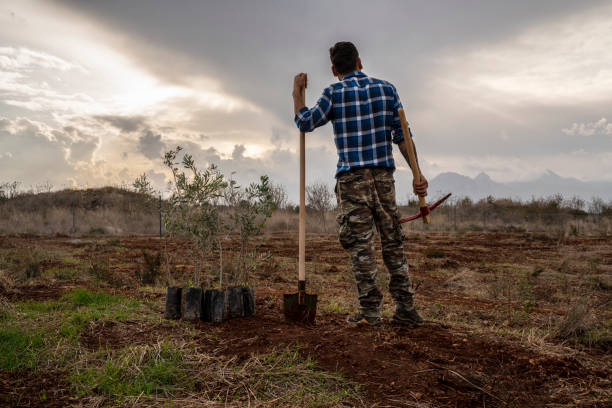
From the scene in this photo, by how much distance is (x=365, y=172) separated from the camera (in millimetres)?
3490

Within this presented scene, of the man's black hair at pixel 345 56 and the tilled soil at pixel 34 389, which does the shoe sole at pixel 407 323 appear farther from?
the tilled soil at pixel 34 389

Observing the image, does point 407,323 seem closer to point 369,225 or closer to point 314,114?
point 369,225

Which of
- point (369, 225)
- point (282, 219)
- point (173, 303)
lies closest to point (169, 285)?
point (173, 303)

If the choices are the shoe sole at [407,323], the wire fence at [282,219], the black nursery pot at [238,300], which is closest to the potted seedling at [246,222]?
the black nursery pot at [238,300]

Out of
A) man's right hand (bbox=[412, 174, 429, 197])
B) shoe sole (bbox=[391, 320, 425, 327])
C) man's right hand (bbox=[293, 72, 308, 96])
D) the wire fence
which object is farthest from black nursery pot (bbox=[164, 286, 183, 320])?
the wire fence

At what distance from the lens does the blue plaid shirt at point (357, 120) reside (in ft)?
11.5

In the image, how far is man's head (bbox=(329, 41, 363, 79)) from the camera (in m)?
3.68

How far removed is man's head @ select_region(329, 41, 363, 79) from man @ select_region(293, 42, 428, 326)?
128 mm

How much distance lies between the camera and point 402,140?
Result: 145 inches

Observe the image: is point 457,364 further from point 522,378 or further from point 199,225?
point 199,225

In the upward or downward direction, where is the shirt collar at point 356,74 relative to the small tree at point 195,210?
upward

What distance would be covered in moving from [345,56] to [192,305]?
2.65 m

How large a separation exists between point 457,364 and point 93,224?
2668 cm

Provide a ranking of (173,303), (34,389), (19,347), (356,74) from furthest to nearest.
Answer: (173,303) → (356,74) → (19,347) → (34,389)
